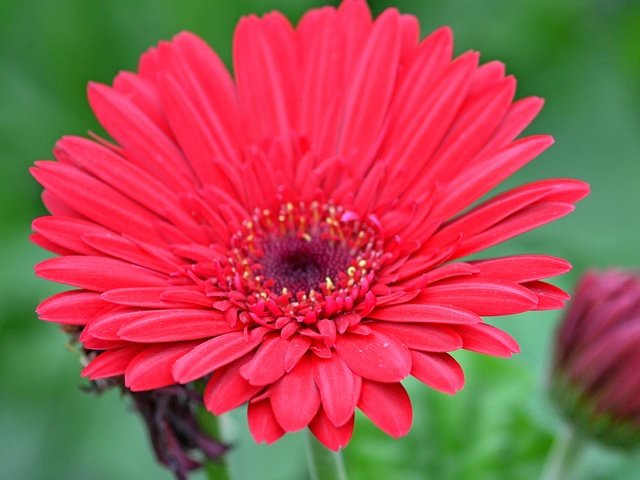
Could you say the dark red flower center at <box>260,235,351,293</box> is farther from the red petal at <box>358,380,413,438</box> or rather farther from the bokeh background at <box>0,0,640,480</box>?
the bokeh background at <box>0,0,640,480</box>

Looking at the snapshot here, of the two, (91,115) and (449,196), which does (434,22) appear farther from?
(449,196)

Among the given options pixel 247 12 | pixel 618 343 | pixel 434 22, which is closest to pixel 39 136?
pixel 247 12

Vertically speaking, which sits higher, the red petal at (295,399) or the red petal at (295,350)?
the red petal at (295,350)

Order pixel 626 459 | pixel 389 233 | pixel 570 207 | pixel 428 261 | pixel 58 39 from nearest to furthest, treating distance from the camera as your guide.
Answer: pixel 570 207 → pixel 428 261 → pixel 389 233 → pixel 626 459 → pixel 58 39

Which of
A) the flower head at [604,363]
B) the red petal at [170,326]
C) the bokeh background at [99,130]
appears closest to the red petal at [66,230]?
the red petal at [170,326]

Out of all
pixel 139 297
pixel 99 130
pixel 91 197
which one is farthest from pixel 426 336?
pixel 99 130

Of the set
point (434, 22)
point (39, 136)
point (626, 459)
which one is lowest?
point (626, 459)

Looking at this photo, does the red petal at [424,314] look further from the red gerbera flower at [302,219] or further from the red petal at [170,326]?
the red petal at [170,326]
